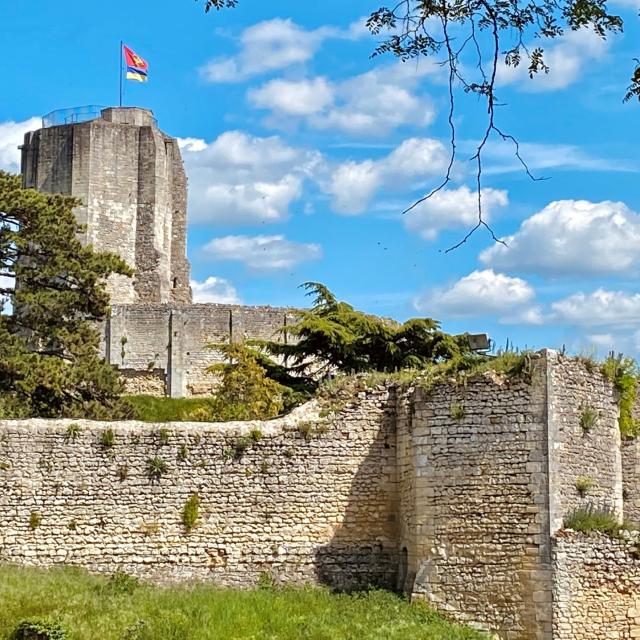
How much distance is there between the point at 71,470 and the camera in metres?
18.7

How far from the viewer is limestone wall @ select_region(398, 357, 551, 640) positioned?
1703 cm

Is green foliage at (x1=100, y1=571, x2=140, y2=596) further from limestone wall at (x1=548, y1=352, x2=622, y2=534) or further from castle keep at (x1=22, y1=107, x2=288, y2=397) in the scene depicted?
castle keep at (x1=22, y1=107, x2=288, y2=397)

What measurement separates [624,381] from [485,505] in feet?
9.98

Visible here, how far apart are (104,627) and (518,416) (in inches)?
248

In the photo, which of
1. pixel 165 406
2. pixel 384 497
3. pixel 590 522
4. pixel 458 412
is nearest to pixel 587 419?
pixel 590 522

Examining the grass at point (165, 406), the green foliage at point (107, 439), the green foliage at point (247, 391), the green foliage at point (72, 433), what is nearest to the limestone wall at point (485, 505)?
the green foliage at point (107, 439)

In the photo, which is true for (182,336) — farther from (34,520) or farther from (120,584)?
(120,584)

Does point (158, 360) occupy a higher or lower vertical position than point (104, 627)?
higher

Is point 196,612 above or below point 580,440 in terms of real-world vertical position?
below

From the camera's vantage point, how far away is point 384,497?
19031mm

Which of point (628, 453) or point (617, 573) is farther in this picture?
point (628, 453)

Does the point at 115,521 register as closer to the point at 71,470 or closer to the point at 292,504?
the point at 71,470

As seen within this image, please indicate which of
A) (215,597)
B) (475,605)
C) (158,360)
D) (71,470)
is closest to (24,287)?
(71,470)

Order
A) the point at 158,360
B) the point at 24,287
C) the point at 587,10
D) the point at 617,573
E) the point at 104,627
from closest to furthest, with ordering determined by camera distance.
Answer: the point at 587,10, the point at 104,627, the point at 617,573, the point at 24,287, the point at 158,360
